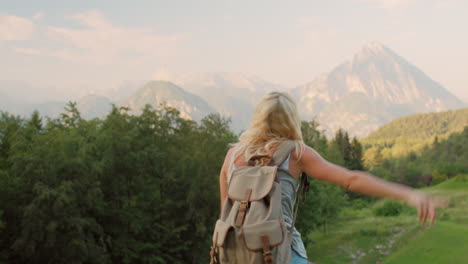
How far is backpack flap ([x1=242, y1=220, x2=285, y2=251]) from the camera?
105 inches

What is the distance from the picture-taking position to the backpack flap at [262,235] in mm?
2656

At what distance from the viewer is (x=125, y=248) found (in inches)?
1060

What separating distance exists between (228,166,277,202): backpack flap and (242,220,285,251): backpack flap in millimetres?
155

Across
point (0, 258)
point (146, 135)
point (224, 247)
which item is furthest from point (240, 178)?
point (146, 135)

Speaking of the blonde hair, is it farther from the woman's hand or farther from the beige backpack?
the woman's hand

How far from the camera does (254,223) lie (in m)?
2.68

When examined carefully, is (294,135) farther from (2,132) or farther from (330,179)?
(2,132)

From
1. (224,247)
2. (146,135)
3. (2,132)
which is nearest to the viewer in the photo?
(224,247)

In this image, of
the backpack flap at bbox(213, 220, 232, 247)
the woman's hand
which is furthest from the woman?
the backpack flap at bbox(213, 220, 232, 247)

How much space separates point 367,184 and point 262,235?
2.13ft

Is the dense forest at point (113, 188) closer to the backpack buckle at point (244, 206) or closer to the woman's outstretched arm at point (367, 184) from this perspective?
the backpack buckle at point (244, 206)

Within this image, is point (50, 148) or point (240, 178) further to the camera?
point (50, 148)

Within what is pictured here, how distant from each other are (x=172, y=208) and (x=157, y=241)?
2.46 m

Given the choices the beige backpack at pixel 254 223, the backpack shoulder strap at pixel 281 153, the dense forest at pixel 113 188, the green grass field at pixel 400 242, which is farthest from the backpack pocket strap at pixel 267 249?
the dense forest at pixel 113 188
